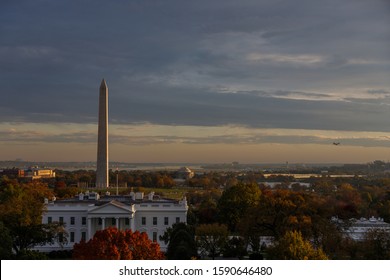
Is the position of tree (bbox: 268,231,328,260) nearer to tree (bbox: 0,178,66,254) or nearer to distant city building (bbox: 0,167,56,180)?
tree (bbox: 0,178,66,254)

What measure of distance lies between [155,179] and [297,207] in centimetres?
5826

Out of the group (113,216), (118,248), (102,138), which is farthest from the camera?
(102,138)

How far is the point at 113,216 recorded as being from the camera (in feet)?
117

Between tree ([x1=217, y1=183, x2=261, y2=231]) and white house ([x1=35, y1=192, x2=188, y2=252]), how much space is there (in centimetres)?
404

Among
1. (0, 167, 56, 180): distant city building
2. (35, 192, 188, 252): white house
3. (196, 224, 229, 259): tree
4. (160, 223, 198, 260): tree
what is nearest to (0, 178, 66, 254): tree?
(35, 192, 188, 252): white house

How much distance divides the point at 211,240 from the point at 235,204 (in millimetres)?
9913

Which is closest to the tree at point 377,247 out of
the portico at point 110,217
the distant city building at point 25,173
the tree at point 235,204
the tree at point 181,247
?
the tree at point 181,247

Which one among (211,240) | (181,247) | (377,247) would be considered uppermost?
(377,247)

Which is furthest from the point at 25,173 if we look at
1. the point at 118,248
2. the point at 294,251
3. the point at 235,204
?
the point at 294,251

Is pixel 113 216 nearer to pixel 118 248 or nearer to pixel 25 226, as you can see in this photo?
pixel 25 226

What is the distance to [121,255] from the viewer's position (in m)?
20.4

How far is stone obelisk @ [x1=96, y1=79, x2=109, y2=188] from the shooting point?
167 feet

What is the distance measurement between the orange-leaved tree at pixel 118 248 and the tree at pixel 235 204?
1752 centimetres
